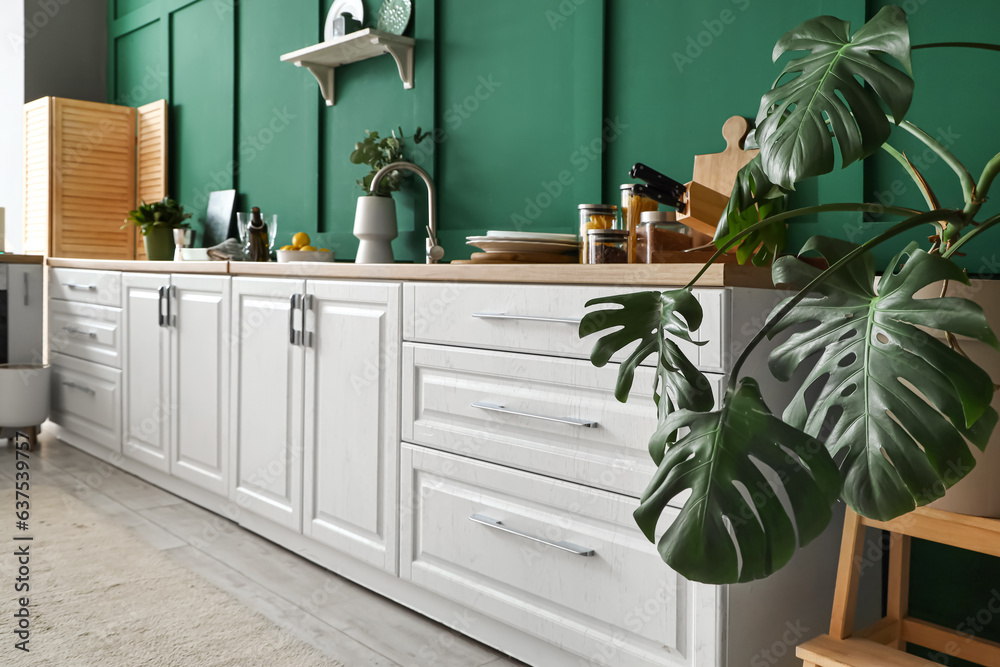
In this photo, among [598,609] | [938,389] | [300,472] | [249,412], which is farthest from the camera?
[249,412]

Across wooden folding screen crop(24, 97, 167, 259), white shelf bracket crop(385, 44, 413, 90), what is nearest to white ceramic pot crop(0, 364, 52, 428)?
wooden folding screen crop(24, 97, 167, 259)

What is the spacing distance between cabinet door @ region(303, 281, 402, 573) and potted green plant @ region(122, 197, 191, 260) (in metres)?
1.93

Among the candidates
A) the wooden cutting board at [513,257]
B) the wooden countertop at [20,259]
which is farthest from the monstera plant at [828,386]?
the wooden countertop at [20,259]

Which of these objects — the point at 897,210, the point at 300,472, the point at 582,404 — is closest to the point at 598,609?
the point at 582,404

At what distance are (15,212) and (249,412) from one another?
10.8 feet

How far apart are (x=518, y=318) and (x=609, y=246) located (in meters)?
0.28

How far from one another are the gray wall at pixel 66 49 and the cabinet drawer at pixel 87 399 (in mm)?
1829

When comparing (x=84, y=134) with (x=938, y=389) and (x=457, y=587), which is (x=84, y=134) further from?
(x=938, y=389)

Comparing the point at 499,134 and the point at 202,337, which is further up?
the point at 499,134

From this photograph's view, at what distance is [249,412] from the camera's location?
2.63m

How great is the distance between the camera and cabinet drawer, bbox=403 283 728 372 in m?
1.48

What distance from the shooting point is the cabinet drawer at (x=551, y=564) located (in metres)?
1.54

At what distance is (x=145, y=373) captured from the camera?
3.23 meters

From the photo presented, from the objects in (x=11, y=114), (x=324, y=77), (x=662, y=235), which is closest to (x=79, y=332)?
(x=324, y=77)
